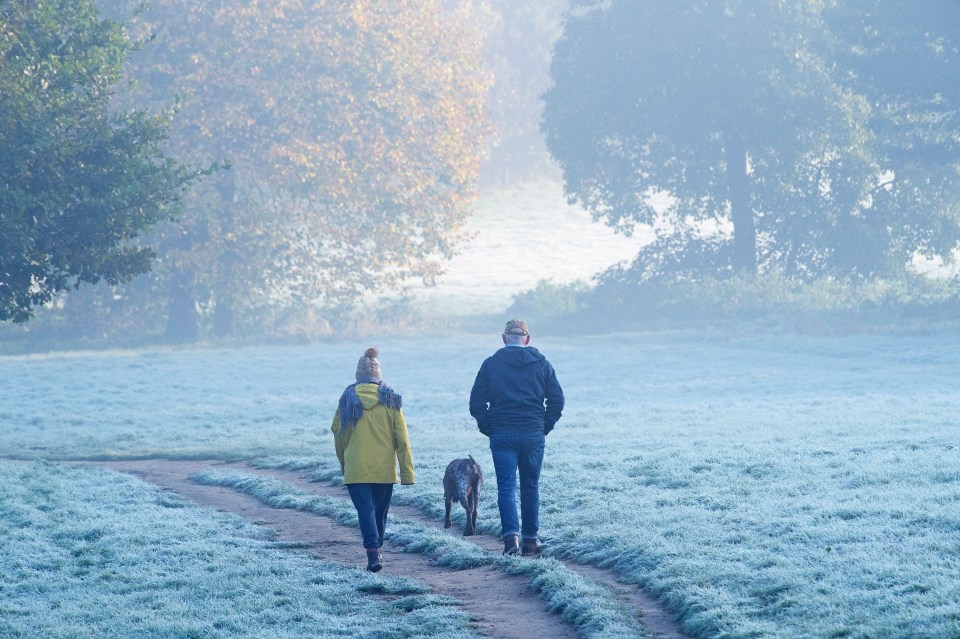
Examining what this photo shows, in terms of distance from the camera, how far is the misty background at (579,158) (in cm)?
5134

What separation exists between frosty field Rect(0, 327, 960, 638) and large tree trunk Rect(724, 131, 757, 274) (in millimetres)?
9202

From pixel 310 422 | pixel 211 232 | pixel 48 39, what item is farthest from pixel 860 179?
pixel 48 39

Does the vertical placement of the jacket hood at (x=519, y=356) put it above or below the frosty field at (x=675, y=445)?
above

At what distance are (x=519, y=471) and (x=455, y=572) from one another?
4.41 feet

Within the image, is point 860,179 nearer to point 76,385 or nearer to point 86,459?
point 76,385

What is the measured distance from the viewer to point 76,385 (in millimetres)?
41094

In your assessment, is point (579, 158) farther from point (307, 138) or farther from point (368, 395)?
point (368, 395)

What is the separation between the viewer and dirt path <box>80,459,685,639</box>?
37.5ft

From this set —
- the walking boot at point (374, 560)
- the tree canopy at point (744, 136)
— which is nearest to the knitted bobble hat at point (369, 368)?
the walking boot at point (374, 560)

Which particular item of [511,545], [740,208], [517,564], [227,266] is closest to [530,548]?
[511,545]

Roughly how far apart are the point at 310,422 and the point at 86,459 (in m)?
7.98

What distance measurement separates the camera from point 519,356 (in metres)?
14.0

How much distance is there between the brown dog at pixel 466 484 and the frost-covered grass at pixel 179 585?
Answer: 7.06 ft

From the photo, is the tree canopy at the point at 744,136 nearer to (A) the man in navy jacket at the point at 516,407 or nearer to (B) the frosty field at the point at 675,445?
(B) the frosty field at the point at 675,445
